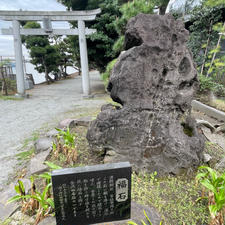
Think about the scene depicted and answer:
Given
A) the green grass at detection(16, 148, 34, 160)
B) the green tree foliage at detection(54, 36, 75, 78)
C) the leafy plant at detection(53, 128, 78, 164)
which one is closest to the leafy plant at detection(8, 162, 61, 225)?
the leafy plant at detection(53, 128, 78, 164)

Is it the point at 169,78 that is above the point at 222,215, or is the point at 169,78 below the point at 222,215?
above

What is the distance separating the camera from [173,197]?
2309 mm

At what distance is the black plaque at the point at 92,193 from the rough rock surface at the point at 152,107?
1120 mm

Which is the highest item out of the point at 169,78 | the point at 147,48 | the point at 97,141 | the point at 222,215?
the point at 147,48

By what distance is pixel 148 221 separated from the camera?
1.80 meters

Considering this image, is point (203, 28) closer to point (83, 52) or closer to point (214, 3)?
point (214, 3)

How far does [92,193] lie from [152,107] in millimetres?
1738

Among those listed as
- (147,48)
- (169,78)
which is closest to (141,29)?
(147,48)

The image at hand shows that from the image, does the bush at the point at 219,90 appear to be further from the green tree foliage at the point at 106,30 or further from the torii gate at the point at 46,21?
the torii gate at the point at 46,21

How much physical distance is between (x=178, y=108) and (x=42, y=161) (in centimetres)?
261

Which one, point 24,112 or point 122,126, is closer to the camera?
point 122,126

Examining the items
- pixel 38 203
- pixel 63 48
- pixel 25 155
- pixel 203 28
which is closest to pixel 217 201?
pixel 38 203

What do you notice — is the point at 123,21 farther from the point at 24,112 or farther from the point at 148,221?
the point at 148,221

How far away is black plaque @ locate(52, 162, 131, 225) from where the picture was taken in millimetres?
1583
